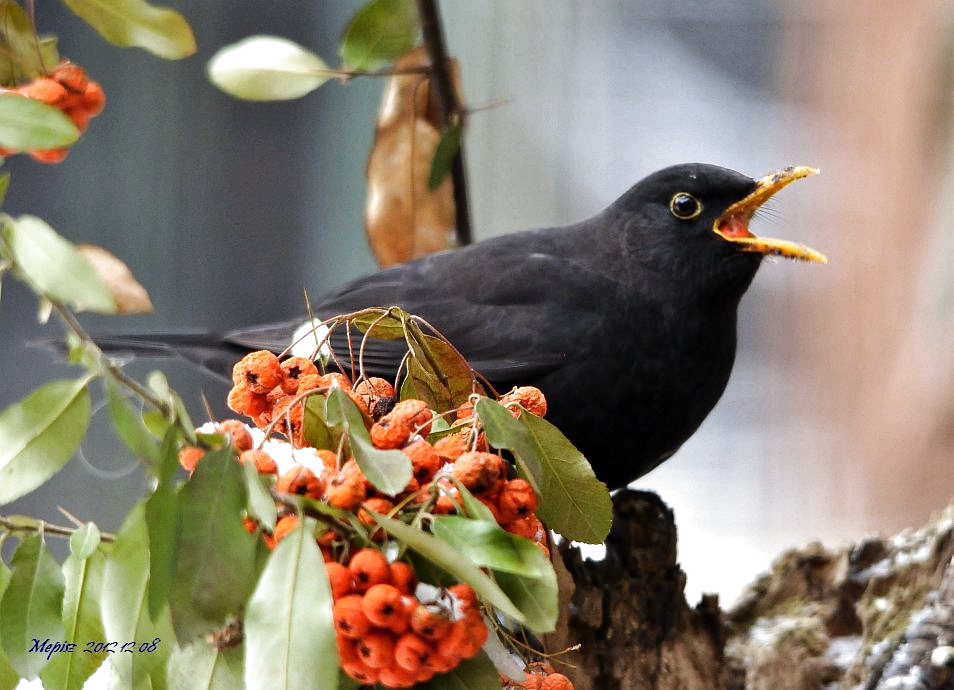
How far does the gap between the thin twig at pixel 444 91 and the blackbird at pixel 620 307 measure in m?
0.10

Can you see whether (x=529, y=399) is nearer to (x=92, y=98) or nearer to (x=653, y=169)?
(x=92, y=98)

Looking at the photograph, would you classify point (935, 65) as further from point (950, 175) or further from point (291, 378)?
point (291, 378)

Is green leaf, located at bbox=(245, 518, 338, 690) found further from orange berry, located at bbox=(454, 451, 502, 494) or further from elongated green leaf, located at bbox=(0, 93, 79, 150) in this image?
elongated green leaf, located at bbox=(0, 93, 79, 150)

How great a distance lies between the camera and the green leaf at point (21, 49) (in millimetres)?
955

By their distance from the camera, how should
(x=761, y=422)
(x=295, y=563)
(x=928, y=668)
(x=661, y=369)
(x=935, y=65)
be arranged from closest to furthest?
(x=295, y=563)
(x=928, y=668)
(x=661, y=369)
(x=935, y=65)
(x=761, y=422)

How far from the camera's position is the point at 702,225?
1619 mm

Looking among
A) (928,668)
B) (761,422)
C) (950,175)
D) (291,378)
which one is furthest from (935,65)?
(291,378)

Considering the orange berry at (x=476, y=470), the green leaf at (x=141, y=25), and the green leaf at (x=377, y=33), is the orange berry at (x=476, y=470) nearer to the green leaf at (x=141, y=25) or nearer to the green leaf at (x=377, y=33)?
the green leaf at (x=141, y=25)

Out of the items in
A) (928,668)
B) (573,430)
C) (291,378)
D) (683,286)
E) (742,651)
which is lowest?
(742,651)

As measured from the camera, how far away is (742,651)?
167 cm

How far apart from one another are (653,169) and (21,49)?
9.19 ft

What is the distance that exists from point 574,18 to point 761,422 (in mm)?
1781

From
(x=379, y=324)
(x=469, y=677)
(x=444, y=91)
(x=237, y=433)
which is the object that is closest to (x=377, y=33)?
(x=444, y=91)

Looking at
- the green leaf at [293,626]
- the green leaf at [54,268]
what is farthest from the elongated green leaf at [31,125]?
the green leaf at [293,626]
